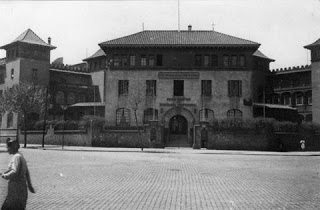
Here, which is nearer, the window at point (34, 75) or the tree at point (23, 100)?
the tree at point (23, 100)

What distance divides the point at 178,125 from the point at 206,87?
5.68m

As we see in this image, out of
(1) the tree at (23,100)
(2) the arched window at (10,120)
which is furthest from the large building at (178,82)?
(2) the arched window at (10,120)

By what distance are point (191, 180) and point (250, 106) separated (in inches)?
1334

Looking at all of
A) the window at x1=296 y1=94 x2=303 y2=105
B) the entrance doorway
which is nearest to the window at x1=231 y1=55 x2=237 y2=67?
the entrance doorway

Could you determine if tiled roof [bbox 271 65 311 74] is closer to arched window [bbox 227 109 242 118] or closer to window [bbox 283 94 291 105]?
window [bbox 283 94 291 105]

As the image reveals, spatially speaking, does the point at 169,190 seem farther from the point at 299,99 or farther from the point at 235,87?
the point at 299,99

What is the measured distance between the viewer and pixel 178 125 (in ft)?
155

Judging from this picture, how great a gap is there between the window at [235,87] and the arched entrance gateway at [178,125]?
18.5ft

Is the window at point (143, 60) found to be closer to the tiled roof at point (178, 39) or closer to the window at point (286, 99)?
the tiled roof at point (178, 39)

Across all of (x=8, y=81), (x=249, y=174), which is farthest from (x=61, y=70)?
(x=249, y=174)

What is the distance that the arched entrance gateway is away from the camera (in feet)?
151

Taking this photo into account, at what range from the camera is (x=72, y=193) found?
441 inches

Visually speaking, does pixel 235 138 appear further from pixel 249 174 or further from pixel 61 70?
pixel 61 70

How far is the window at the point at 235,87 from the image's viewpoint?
47.0 meters
